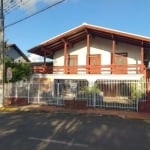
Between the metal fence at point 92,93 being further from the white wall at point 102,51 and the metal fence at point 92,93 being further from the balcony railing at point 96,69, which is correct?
the white wall at point 102,51

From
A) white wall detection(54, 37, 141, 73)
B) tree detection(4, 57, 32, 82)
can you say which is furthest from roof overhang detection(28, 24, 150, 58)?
tree detection(4, 57, 32, 82)

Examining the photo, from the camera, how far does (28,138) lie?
37.5ft

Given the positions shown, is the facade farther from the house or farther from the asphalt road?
the asphalt road

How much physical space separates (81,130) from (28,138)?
2.62 m

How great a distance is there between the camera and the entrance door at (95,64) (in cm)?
2845

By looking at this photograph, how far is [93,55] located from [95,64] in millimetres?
964

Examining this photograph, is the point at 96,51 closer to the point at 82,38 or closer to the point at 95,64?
the point at 95,64

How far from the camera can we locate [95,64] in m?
31.0

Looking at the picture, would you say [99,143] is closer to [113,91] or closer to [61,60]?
[113,91]

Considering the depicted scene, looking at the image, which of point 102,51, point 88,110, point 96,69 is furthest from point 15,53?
point 88,110

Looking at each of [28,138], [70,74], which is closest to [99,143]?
[28,138]

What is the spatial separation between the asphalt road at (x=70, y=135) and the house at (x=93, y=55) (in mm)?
9764

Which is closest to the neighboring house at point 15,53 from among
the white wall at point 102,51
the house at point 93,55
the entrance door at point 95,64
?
the house at point 93,55

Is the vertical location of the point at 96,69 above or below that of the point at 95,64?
below
